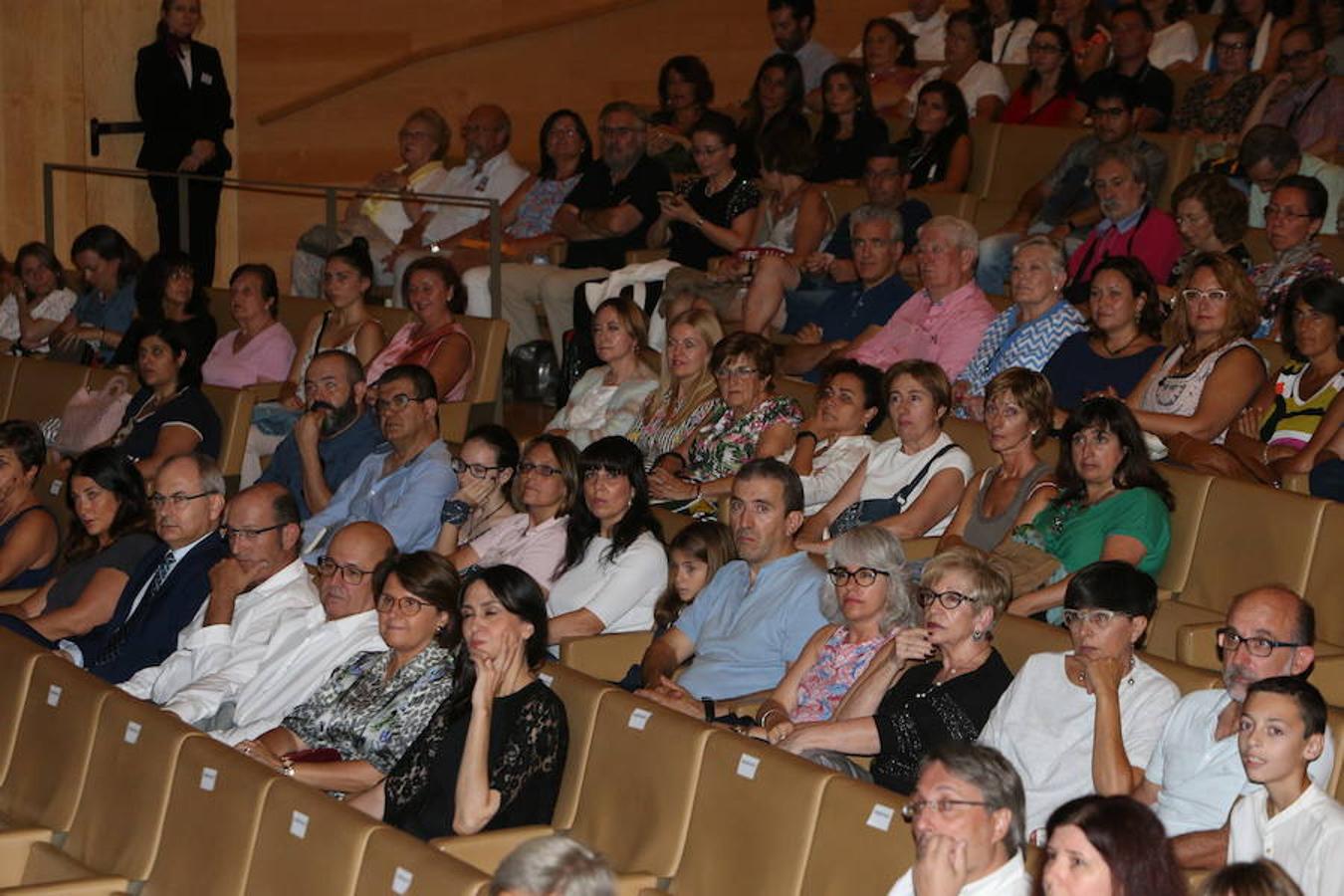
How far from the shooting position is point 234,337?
701 cm

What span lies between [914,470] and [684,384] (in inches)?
38.0

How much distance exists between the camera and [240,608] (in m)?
4.50

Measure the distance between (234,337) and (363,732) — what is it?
3362 mm

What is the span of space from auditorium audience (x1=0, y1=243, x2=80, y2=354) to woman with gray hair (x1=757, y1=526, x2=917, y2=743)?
14.7ft

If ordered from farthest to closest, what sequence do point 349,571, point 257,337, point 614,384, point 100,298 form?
point 100,298, point 257,337, point 614,384, point 349,571

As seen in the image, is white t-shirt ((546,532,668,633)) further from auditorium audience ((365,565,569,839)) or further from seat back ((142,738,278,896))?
seat back ((142,738,278,896))

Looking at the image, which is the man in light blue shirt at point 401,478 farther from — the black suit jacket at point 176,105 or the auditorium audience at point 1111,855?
the black suit jacket at point 176,105

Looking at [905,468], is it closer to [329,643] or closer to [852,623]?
[852,623]

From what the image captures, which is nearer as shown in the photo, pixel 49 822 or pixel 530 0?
pixel 49 822

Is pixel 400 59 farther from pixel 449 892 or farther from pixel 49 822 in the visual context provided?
pixel 449 892

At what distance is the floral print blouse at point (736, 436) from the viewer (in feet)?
17.7

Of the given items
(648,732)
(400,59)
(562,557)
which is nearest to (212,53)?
(400,59)

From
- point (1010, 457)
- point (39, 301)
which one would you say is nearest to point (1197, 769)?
point (1010, 457)

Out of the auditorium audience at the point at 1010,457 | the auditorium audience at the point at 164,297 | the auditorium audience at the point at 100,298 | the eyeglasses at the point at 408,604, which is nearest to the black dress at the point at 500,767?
the eyeglasses at the point at 408,604
